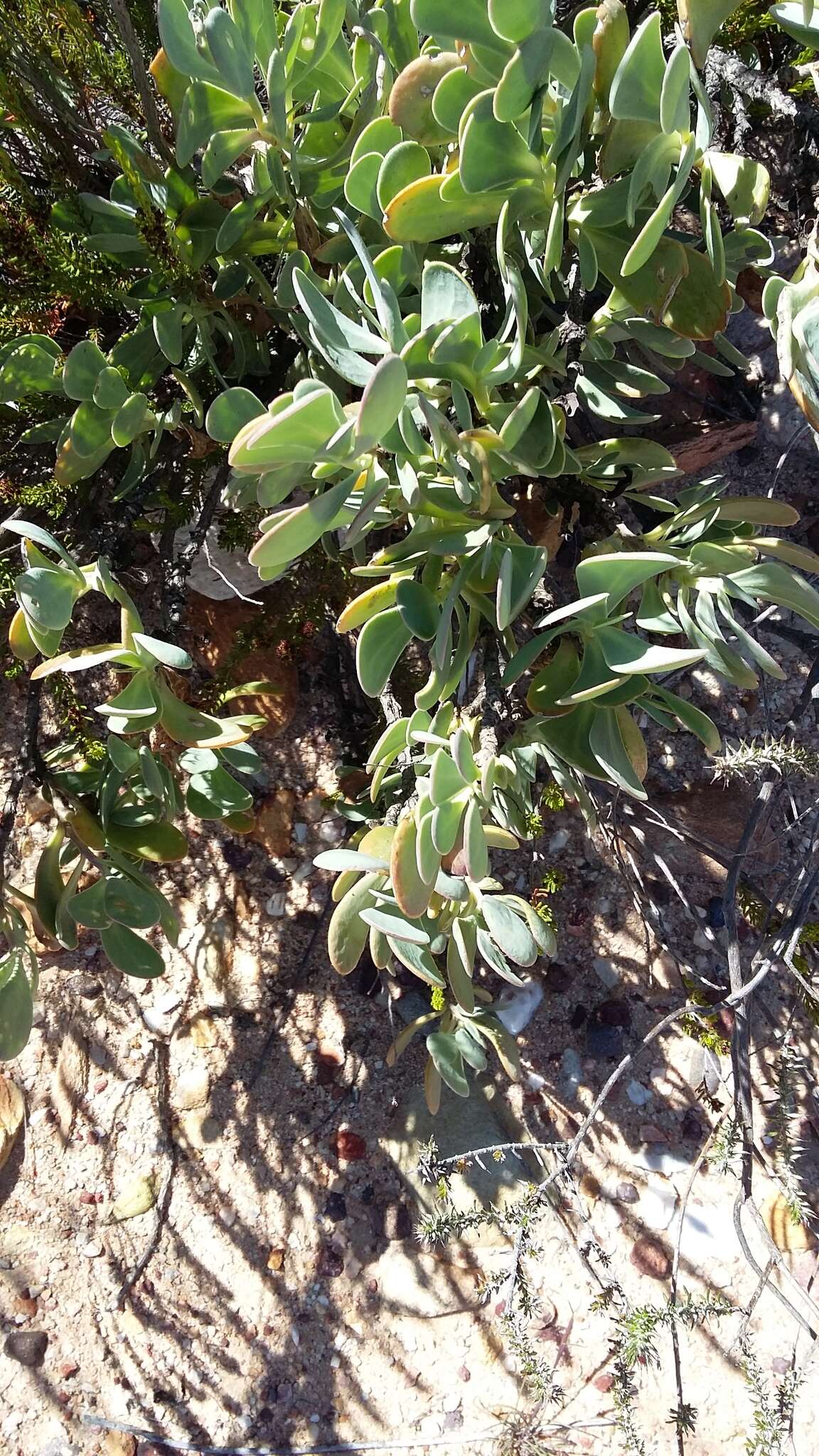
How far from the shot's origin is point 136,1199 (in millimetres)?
2047

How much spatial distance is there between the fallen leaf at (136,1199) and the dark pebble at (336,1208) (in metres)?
0.38

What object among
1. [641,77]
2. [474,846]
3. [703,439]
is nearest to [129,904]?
[474,846]

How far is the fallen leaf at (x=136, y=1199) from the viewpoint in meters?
2.04

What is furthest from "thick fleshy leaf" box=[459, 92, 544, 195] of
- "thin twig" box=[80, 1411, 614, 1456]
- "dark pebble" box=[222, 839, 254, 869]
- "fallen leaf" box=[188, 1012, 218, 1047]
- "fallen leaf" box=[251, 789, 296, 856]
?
"thin twig" box=[80, 1411, 614, 1456]

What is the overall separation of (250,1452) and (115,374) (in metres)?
2.10

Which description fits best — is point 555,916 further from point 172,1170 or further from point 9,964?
point 9,964

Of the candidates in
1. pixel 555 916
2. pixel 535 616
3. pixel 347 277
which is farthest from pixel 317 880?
pixel 347 277

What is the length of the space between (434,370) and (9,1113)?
6.22 feet

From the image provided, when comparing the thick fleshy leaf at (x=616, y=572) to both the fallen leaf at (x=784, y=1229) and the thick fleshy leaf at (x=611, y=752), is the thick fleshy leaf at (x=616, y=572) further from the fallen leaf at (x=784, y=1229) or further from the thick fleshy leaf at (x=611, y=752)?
the fallen leaf at (x=784, y=1229)

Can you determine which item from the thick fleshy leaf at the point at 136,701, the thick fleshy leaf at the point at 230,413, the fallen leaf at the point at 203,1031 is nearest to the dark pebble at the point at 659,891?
the fallen leaf at the point at 203,1031

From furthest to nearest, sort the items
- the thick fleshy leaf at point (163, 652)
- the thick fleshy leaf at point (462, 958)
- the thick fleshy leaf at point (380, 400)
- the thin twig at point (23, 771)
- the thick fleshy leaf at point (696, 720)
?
the thin twig at point (23, 771) → the thick fleshy leaf at point (462, 958) → the thick fleshy leaf at point (696, 720) → the thick fleshy leaf at point (163, 652) → the thick fleshy leaf at point (380, 400)

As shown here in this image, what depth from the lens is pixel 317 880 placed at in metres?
2.13

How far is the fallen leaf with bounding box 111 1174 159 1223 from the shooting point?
2.04 metres

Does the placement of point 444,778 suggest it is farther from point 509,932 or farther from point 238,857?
point 238,857
